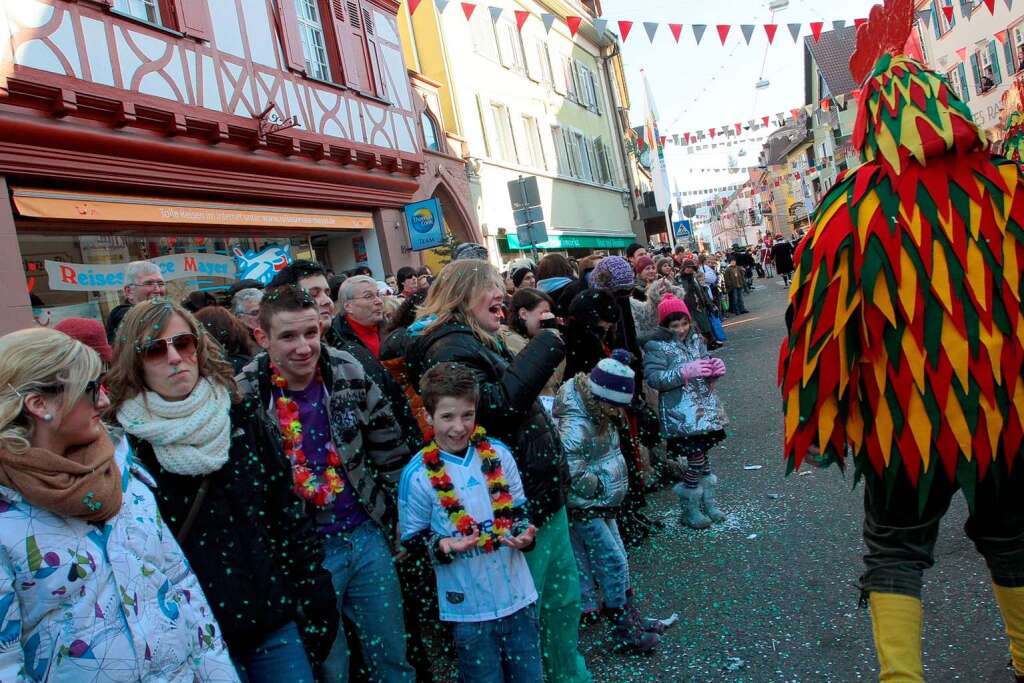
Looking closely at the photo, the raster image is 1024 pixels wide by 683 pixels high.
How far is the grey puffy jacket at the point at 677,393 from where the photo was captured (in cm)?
523

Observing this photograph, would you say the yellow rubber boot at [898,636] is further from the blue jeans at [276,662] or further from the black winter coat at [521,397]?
the blue jeans at [276,662]

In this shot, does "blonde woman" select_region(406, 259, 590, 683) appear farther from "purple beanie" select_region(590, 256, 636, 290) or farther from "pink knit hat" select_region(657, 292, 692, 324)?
"pink knit hat" select_region(657, 292, 692, 324)

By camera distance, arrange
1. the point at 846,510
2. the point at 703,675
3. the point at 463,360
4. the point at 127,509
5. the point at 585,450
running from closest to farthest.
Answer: the point at 127,509 < the point at 463,360 < the point at 703,675 < the point at 585,450 < the point at 846,510

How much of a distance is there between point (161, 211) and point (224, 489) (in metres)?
7.59

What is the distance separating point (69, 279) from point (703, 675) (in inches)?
291

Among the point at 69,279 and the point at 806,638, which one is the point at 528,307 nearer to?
the point at 806,638

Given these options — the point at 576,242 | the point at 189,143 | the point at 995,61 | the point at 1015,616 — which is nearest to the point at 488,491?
the point at 1015,616

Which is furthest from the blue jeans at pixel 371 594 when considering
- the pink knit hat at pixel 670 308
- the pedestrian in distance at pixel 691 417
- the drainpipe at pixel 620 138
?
the drainpipe at pixel 620 138

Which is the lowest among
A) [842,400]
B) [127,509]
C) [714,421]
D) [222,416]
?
[714,421]

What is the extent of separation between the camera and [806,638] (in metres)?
3.46

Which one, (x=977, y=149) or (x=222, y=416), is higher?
(x=977, y=149)

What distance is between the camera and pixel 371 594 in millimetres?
2947

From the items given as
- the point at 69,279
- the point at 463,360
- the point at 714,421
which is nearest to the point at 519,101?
the point at 69,279

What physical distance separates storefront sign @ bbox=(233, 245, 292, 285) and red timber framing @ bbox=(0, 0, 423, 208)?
0.67 metres
